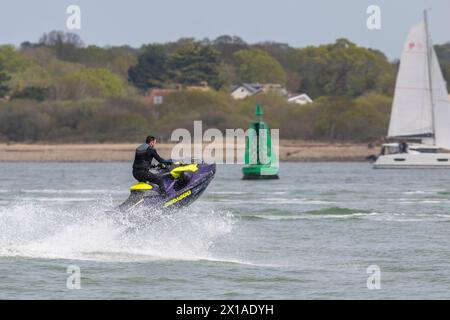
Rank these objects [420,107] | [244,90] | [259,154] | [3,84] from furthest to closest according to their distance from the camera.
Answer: [244,90], [3,84], [420,107], [259,154]

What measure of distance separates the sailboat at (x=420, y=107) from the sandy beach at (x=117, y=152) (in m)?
16.9

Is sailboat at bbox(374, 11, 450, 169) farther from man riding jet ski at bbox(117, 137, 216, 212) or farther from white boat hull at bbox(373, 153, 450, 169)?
man riding jet ski at bbox(117, 137, 216, 212)

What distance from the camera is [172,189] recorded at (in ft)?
73.6

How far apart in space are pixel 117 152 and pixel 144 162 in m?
67.9

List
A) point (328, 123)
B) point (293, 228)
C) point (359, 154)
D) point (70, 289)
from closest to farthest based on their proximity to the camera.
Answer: point (70, 289) → point (293, 228) → point (359, 154) → point (328, 123)

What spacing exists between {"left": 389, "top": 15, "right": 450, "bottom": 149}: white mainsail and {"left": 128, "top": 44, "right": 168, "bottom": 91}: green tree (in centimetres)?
7461

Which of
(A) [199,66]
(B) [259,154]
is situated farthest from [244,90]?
(B) [259,154]

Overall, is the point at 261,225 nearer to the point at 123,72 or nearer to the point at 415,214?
the point at 415,214

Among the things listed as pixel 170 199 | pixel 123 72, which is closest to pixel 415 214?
pixel 170 199

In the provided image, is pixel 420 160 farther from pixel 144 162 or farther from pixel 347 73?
pixel 347 73

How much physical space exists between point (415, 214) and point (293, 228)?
5.27 metres

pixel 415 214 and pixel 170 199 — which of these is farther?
pixel 415 214

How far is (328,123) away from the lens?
98.2 meters

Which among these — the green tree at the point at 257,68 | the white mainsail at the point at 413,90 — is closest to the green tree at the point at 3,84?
the green tree at the point at 257,68
